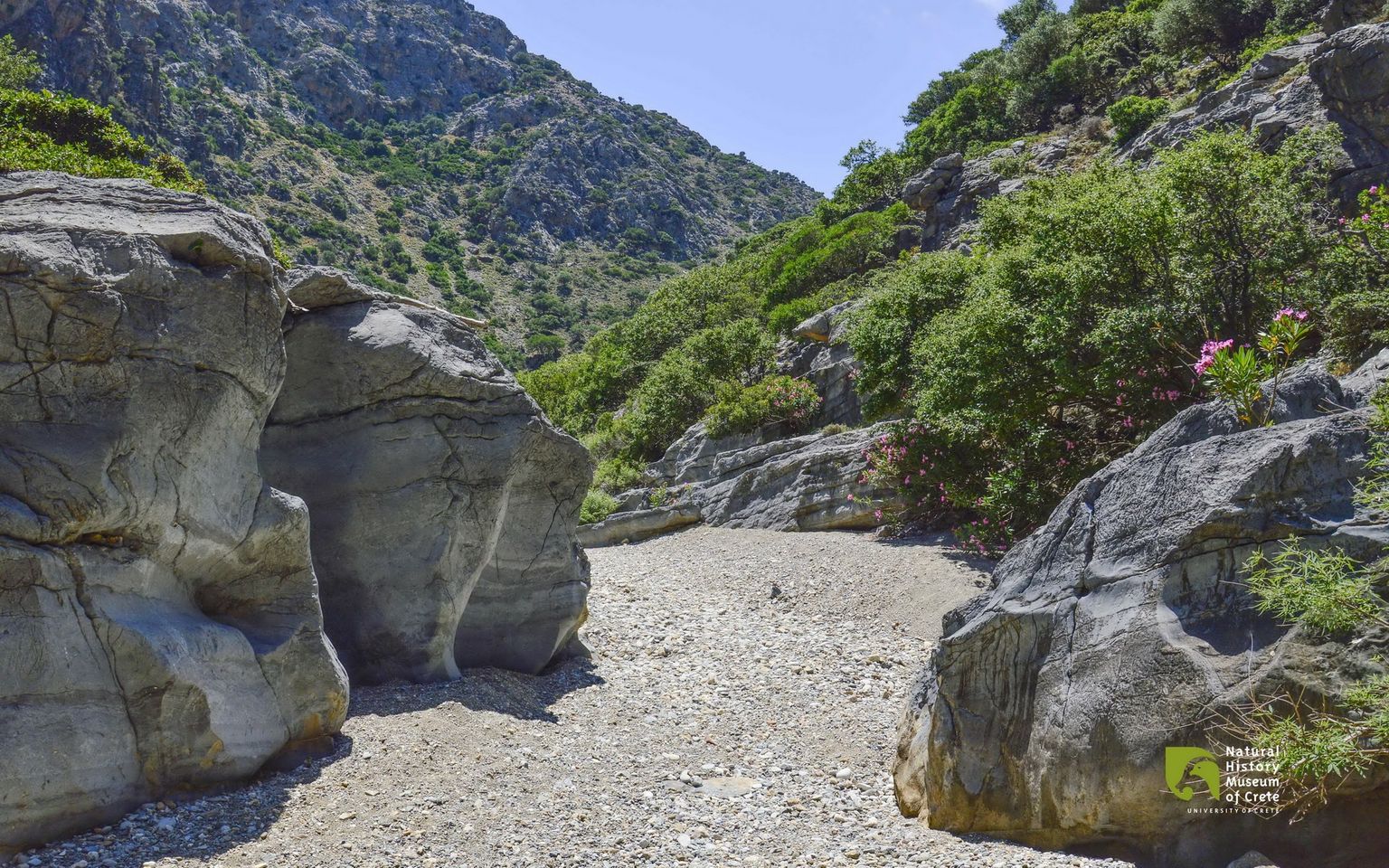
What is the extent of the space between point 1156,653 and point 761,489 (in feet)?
55.5

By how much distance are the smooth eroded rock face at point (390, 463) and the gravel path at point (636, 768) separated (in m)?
0.83

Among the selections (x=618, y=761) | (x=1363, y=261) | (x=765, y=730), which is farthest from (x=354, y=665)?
(x=1363, y=261)

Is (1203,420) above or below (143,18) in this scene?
below

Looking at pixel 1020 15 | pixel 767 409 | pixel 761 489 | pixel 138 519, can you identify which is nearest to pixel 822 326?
pixel 767 409

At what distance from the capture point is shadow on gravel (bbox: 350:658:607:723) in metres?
9.79

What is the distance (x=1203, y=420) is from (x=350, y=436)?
28.6ft

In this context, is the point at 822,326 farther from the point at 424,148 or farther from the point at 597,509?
the point at 424,148

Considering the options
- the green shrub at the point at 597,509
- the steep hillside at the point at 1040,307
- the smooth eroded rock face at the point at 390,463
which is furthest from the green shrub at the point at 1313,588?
the green shrub at the point at 597,509

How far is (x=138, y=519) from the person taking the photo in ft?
24.1

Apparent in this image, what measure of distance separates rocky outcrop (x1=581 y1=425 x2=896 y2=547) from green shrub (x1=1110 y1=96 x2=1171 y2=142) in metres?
20.8

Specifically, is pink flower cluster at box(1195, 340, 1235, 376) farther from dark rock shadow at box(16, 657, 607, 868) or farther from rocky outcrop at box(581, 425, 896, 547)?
rocky outcrop at box(581, 425, 896, 547)

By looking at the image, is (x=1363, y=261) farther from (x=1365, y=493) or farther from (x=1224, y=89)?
(x=1224, y=89)

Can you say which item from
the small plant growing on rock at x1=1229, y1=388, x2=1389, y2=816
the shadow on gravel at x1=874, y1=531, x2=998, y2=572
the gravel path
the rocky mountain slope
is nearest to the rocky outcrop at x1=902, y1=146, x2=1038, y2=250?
the shadow on gravel at x1=874, y1=531, x2=998, y2=572

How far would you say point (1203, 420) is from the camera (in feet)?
25.2
